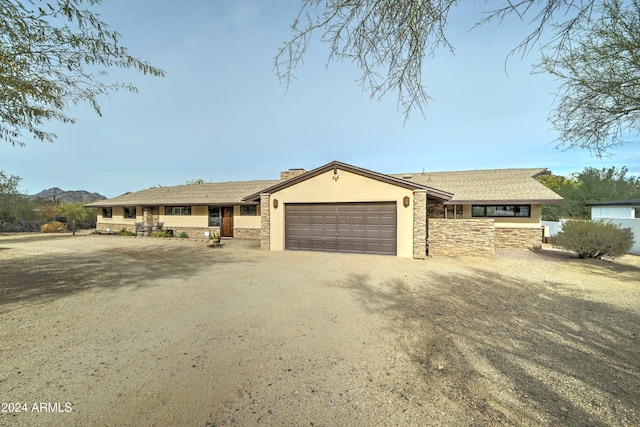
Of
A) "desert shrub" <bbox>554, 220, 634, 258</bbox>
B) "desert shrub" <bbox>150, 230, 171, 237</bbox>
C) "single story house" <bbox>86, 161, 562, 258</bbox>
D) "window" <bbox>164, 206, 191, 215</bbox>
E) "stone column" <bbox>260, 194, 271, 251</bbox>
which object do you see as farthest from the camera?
"window" <bbox>164, 206, 191, 215</bbox>

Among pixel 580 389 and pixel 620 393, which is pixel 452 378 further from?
pixel 620 393

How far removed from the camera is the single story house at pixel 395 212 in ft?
39.8

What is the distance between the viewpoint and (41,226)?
87.9ft

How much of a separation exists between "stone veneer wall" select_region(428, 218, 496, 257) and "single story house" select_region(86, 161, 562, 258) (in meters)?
0.04

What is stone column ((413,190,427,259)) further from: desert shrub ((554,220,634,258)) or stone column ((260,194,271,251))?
stone column ((260,194,271,251))

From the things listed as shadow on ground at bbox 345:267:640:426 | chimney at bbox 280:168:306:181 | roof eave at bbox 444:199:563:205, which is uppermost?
chimney at bbox 280:168:306:181

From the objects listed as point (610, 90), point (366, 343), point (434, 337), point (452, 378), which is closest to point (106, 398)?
point (366, 343)

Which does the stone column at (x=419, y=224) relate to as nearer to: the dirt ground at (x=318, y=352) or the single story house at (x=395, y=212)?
the single story house at (x=395, y=212)

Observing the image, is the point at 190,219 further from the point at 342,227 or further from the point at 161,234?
the point at 342,227

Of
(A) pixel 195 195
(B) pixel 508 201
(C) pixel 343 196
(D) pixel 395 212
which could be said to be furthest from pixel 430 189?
(A) pixel 195 195

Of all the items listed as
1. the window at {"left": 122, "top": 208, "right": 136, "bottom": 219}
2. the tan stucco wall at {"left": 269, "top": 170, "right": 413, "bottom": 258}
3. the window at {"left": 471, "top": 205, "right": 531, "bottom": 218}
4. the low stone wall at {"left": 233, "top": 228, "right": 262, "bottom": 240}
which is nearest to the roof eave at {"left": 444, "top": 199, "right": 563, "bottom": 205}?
the window at {"left": 471, "top": 205, "right": 531, "bottom": 218}

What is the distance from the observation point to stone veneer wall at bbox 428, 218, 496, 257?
38.6 ft

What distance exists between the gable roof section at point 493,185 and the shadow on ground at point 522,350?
9426mm

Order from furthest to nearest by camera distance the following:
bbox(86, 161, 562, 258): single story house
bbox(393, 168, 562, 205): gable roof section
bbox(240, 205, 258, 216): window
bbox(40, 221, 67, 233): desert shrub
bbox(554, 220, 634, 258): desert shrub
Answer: bbox(40, 221, 67, 233): desert shrub
bbox(240, 205, 258, 216): window
bbox(393, 168, 562, 205): gable roof section
bbox(86, 161, 562, 258): single story house
bbox(554, 220, 634, 258): desert shrub
